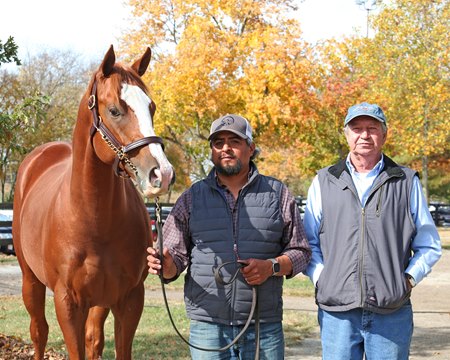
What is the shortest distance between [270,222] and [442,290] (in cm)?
985

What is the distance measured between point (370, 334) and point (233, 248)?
82cm

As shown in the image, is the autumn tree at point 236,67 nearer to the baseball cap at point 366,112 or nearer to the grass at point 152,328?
the grass at point 152,328

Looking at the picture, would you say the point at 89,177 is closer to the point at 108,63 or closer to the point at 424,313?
the point at 108,63

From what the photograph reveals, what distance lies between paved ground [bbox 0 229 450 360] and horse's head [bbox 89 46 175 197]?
375 centimetres

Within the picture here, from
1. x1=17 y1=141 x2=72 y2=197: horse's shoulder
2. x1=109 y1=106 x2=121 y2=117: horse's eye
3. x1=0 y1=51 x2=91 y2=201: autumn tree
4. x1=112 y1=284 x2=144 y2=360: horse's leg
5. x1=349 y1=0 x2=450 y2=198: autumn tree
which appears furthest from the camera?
x1=0 y1=51 x2=91 y2=201: autumn tree

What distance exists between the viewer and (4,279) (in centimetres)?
1348

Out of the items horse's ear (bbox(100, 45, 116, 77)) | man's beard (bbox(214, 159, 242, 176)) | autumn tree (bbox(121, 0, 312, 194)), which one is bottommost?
man's beard (bbox(214, 159, 242, 176))

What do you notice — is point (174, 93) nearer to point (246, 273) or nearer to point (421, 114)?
point (421, 114)

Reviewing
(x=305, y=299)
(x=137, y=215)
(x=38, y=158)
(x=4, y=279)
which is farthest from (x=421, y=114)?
(x=137, y=215)

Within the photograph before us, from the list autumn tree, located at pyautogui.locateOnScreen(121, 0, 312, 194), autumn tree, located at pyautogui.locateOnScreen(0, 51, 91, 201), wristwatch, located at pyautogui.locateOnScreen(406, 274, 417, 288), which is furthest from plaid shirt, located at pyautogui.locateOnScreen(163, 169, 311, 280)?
autumn tree, located at pyautogui.locateOnScreen(0, 51, 91, 201)

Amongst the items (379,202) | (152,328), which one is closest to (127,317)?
(379,202)

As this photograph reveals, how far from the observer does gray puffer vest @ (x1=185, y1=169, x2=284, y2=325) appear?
3.50m

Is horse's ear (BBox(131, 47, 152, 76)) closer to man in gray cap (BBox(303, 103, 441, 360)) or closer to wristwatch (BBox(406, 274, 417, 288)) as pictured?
man in gray cap (BBox(303, 103, 441, 360))

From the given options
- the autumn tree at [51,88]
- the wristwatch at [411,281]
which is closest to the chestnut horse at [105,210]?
the wristwatch at [411,281]
